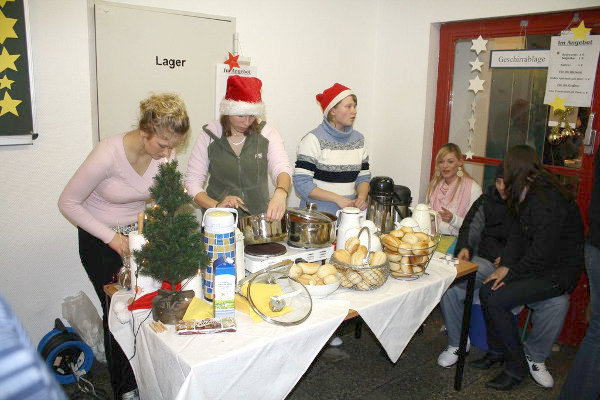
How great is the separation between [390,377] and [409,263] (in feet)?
3.54

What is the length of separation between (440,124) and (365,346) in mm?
1859

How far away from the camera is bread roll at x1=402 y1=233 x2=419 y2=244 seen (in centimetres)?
208

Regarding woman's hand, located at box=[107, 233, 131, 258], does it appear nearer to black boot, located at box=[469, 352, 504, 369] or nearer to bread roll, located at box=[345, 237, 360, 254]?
bread roll, located at box=[345, 237, 360, 254]

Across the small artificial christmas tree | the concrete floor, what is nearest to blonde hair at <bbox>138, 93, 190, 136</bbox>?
the small artificial christmas tree

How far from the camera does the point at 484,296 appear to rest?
2838mm

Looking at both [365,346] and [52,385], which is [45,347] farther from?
[52,385]

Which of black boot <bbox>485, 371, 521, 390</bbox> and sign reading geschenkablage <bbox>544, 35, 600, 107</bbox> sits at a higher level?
sign reading geschenkablage <bbox>544, 35, 600, 107</bbox>

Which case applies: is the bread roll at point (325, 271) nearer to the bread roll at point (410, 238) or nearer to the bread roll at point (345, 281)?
the bread roll at point (345, 281)

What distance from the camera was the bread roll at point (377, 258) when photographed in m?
1.97

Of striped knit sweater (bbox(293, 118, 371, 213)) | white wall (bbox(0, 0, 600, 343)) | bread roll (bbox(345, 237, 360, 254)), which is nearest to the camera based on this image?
bread roll (bbox(345, 237, 360, 254))

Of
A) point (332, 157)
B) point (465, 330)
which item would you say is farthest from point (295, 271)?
point (332, 157)

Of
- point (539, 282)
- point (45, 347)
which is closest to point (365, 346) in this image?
point (539, 282)

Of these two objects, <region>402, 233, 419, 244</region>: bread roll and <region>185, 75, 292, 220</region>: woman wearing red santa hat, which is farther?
<region>185, 75, 292, 220</region>: woman wearing red santa hat

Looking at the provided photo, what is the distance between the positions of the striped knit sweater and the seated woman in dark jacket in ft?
3.09
